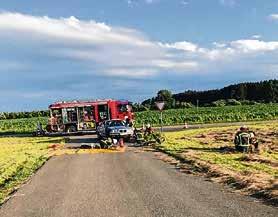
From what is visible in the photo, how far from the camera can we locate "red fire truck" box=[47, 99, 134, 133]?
51694 millimetres

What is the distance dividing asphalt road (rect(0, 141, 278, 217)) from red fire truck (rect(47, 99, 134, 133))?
31.0 m

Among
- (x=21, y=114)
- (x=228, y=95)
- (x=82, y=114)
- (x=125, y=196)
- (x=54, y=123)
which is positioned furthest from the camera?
(x=228, y=95)

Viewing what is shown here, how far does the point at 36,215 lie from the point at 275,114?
64411 mm

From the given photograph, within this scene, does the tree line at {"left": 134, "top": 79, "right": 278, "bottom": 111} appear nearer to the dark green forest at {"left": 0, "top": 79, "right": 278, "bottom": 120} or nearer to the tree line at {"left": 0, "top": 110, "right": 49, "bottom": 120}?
the dark green forest at {"left": 0, "top": 79, "right": 278, "bottom": 120}

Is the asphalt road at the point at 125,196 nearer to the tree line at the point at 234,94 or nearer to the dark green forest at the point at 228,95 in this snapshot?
the dark green forest at the point at 228,95

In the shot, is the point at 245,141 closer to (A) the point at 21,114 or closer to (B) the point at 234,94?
(A) the point at 21,114

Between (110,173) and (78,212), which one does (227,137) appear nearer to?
(110,173)

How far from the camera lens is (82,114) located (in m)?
52.1

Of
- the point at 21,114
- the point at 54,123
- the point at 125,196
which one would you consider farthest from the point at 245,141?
the point at 21,114

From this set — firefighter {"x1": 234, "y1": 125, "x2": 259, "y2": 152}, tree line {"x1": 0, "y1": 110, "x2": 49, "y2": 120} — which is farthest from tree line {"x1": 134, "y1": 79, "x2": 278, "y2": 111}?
firefighter {"x1": 234, "y1": 125, "x2": 259, "y2": 152}

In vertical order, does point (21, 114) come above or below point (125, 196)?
above

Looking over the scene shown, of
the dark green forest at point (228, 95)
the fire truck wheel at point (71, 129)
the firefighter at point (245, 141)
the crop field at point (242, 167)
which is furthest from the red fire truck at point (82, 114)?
the dark green forest at point (228, 95)

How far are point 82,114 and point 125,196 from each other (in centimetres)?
3880

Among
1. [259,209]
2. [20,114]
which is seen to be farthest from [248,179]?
[20,114]
